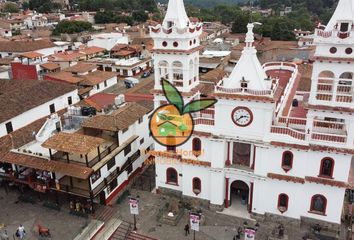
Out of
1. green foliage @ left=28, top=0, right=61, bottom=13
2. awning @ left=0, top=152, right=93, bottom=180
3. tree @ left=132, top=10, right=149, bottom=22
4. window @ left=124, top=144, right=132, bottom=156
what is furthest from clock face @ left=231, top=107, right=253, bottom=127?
green foliage @ left=28, top=0, right=61, bottom=13

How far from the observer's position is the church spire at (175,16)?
31.7m

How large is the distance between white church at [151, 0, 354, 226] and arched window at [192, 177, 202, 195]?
10 cm

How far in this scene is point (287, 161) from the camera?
98.1 ft

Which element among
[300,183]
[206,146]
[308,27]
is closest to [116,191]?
[206,146]

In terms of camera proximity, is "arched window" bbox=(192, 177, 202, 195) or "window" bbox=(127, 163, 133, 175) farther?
"window" bbox=(127, 163, 133, 175)

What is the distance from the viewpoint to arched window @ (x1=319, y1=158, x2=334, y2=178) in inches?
1126

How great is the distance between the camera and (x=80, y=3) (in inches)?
7441

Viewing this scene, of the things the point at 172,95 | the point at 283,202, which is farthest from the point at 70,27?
the point at 283,202

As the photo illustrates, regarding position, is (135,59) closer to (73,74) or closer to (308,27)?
(73,74)

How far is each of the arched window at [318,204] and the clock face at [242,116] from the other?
28.7 ft

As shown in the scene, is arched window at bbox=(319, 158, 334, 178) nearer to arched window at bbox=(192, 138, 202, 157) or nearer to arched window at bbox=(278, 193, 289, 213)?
arched window at bbox=(278, 193, 289, 213)

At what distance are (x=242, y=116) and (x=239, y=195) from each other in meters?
9.48

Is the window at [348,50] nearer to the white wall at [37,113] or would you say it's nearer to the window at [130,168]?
the window at [130,168]

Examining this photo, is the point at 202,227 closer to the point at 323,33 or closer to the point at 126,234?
the point at 126,234
